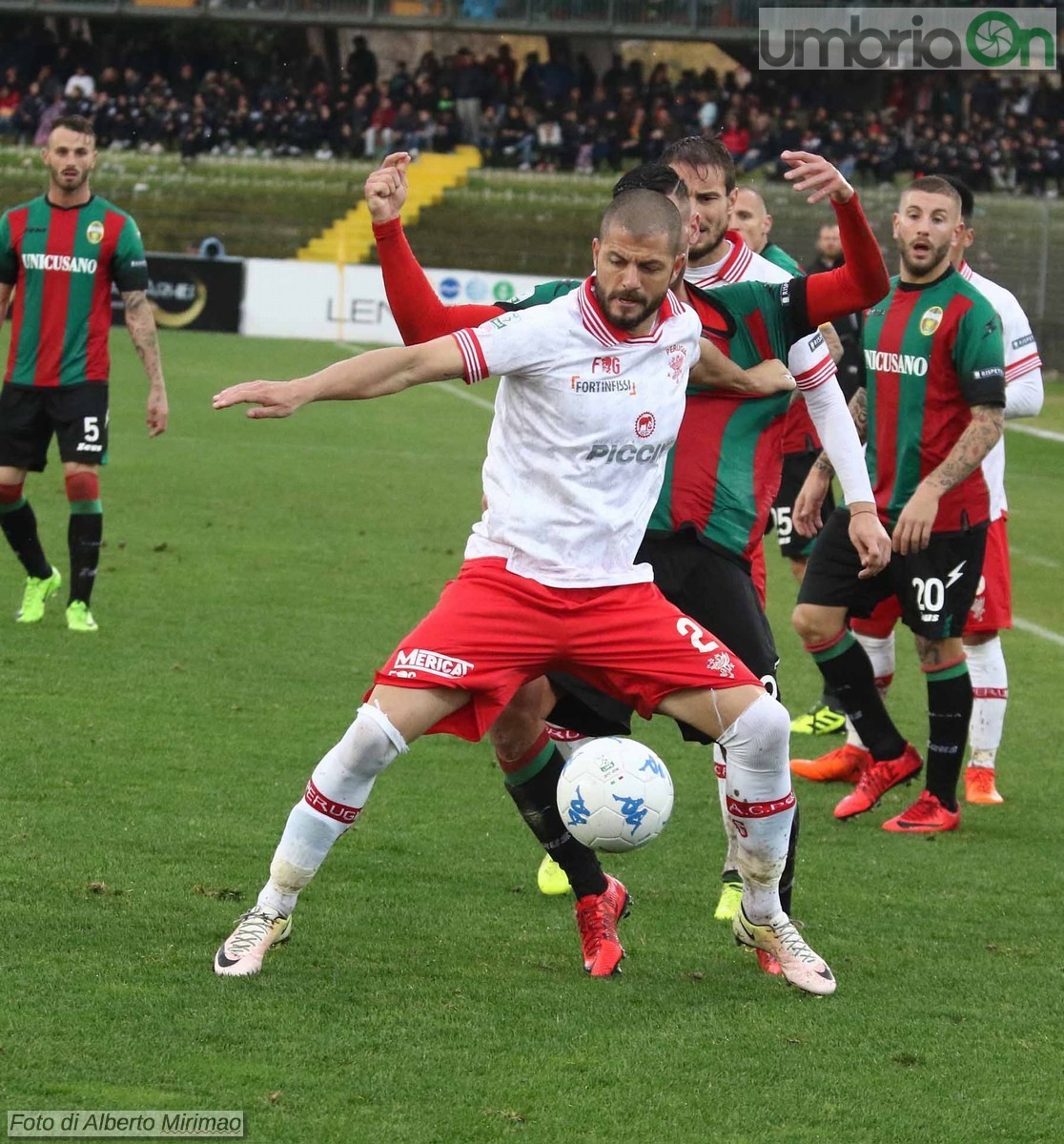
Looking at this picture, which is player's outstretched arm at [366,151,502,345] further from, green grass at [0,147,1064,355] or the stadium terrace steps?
the stadium terrace steps

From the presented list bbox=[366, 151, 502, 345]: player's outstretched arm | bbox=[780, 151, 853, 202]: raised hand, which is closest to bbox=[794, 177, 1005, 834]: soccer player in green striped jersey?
bbox=[780, 151, 853, 202]: raised hand

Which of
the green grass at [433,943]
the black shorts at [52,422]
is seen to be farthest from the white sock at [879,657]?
the black shorts at [52,422]

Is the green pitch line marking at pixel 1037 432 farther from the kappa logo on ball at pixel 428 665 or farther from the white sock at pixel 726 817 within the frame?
the kappa logo on ball at pixel 428 665

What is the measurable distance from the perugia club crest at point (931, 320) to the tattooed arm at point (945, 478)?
0.36 m

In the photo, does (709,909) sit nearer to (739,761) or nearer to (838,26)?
(739,761)

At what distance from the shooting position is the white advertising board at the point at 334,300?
3253 centimetres

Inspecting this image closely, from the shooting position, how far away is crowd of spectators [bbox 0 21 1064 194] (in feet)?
127

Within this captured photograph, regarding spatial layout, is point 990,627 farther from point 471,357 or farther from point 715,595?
point 471,357

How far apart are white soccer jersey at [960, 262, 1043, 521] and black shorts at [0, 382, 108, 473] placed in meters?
4.49

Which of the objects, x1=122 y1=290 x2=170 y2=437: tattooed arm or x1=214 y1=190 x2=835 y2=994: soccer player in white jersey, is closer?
x1=214 y1=190 x2=835 y2=994: soccer player in white jersey

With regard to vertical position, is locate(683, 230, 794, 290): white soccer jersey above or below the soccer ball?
above

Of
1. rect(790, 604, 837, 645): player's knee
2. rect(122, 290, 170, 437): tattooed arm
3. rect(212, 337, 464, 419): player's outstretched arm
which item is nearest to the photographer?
rect(212, 337, 464, 419): player's outstretched arm

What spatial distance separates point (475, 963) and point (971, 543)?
2976mm

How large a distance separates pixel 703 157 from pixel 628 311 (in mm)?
980
